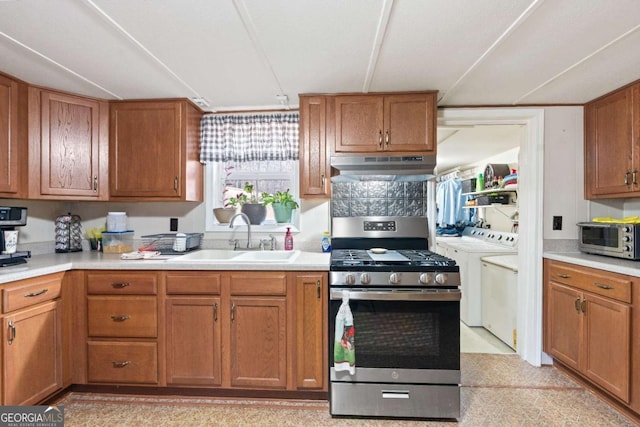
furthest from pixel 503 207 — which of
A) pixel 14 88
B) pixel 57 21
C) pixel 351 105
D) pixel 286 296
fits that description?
pixel 14 88

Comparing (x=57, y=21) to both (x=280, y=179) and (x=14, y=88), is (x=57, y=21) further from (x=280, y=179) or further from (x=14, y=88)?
(x=280, y=179)

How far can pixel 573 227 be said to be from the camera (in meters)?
2.62

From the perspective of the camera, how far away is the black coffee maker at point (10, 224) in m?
1.94

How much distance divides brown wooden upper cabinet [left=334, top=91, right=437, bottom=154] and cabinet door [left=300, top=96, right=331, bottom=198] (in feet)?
0.37

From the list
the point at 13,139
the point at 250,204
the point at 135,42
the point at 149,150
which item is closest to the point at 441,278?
the point at 250,204

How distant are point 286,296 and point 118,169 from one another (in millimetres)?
1670

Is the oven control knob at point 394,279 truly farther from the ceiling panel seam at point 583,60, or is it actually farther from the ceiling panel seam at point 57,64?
the ceiling panel seam at point 57,64

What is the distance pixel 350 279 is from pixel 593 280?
1572mm

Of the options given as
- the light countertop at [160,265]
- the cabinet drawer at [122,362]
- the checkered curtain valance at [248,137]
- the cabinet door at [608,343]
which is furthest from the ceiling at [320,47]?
the cabinet drawer at [122,362]

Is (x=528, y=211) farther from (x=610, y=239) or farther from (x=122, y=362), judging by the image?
(x=122, y=362)

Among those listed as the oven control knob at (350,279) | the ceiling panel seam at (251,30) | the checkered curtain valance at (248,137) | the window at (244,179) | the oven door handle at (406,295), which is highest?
the ceiling panel seam at (251,30)

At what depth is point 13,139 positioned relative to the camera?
2.09m

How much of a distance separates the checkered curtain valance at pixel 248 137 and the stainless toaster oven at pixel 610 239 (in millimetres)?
2296

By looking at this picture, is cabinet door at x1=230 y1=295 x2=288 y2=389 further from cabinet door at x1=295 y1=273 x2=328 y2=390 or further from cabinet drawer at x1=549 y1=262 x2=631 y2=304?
cabinet drawer at x1=549 y1=262 x2=631 y2=304
